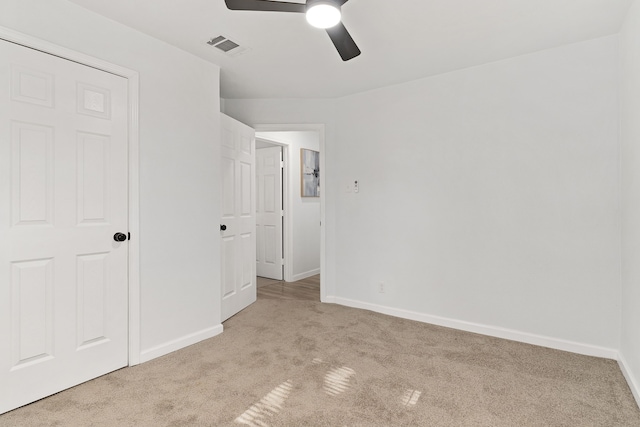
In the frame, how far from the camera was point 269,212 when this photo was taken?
201 inches

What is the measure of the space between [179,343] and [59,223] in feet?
3.98

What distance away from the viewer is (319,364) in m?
2.35

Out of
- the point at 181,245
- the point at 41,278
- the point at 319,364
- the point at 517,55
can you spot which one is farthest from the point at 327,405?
the point at 517,55

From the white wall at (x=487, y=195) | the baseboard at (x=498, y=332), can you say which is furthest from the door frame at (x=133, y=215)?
the baseboard at (x=498, y=332)

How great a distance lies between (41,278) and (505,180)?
3317 mm

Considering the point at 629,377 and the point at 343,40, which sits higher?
the point at 343,40

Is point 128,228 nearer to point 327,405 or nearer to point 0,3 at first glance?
point 0,3

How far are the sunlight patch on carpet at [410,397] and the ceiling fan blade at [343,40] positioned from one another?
77.6 inches

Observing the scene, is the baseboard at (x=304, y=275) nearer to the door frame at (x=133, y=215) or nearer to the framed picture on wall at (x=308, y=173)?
the framed picture on wall at (x=308, y=173)

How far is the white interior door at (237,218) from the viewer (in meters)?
3.29

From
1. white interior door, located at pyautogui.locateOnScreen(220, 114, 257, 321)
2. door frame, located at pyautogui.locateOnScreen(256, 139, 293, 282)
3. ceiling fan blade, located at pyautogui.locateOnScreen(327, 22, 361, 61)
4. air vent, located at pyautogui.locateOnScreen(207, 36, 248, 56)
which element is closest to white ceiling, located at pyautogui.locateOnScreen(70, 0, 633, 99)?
air vent, located at pyautogui.locateOnScreen(207, 36, 248, 56)

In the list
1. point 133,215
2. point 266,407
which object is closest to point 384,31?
point 133,215

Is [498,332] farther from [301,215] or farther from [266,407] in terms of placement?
[301,215]

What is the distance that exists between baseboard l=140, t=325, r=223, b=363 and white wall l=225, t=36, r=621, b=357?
146 cm
